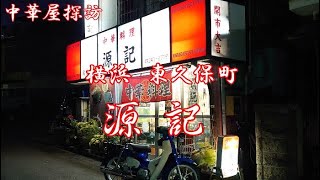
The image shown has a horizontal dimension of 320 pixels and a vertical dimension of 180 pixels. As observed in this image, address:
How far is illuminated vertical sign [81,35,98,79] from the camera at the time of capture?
17.7 meters

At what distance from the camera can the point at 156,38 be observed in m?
13.1

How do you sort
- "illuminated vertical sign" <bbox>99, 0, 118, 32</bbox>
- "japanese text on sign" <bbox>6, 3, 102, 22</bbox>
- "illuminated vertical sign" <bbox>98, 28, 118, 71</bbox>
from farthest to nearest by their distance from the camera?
"illuminated vertical sign" <bbox>99, 0, 118, 32</bbox> → "illuminated vertical sign" <bbox>98, 28, 118, 71</bbox> → "japanese text on sign" <bbox>6, 3, 102, 22</bbox>

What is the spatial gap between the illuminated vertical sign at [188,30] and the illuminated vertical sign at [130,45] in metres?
2.43

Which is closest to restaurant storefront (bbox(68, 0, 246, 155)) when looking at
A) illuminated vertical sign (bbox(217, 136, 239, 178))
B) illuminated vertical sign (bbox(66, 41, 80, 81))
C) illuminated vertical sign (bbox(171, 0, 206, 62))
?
illuminated vertical sign (bbox(171, 0, 206, 62))

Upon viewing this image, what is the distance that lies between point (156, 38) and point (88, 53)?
245 inches

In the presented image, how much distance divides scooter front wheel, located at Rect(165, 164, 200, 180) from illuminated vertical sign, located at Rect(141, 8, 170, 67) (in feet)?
13.9

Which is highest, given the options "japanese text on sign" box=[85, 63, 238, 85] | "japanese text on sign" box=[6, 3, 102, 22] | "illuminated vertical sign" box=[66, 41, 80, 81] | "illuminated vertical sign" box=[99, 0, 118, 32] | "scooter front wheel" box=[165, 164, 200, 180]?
"illuminated vertical sign" box=[99, 0, 118, 32]

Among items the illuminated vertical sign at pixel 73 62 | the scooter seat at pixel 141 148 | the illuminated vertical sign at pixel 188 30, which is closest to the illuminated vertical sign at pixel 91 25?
the illuminated vertical sign at pixel 73 62

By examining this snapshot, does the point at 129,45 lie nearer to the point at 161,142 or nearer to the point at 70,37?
the point at 161,142

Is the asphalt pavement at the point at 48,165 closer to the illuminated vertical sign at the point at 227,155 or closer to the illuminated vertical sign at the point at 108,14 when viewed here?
the illuminated vertical sign at the point at 227,155

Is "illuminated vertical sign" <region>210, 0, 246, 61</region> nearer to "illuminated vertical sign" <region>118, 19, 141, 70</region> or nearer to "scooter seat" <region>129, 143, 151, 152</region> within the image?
"scooter seat" <region>129, 143, 151, 152</region>

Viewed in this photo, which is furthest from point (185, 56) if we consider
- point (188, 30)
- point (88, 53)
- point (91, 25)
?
point (91, 25)

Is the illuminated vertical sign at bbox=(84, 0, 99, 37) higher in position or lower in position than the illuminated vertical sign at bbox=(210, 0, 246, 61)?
higher

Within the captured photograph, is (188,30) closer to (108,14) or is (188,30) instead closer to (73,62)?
(108,14)
